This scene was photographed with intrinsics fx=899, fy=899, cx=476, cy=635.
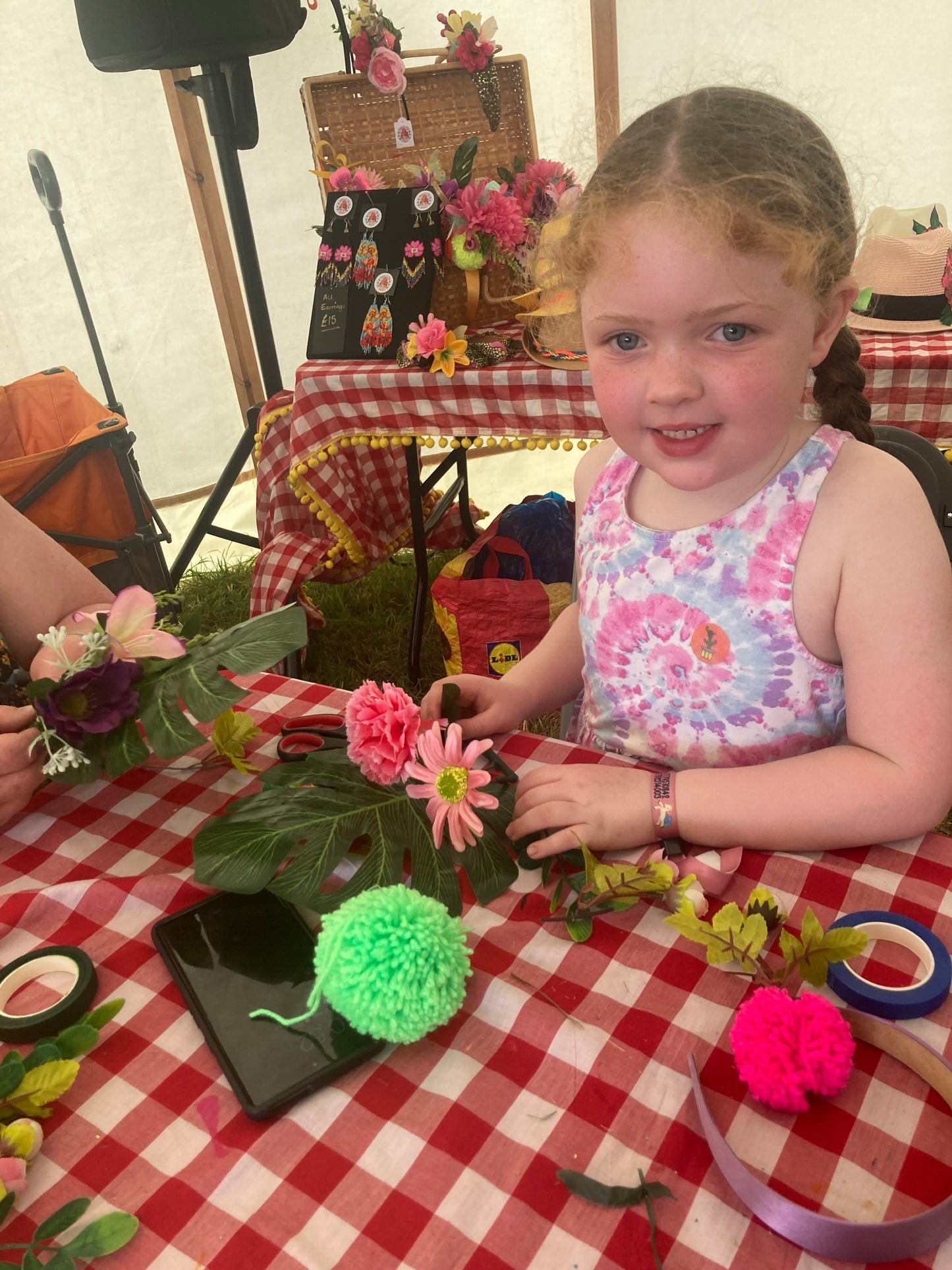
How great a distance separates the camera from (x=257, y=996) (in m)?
0.59

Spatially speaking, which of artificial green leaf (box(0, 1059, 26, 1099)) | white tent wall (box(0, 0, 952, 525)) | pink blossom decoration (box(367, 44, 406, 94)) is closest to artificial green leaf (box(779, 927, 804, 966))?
artificial green leaf (box(0, 1059, 26, 1099))

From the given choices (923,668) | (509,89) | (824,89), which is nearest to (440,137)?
(509,89)

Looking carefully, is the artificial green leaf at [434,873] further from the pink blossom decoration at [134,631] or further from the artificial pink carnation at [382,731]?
the pink blossom decoration at [134,631]

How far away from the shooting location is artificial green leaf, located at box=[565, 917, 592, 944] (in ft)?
2.05

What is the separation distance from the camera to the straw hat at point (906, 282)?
69.6 inches

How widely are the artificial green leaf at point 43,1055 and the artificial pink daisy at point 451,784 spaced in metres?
0.28

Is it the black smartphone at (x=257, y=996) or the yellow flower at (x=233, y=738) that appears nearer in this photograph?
the black smartphone at (x=257, y=996)

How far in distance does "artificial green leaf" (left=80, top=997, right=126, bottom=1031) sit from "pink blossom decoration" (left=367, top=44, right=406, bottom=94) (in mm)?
2212

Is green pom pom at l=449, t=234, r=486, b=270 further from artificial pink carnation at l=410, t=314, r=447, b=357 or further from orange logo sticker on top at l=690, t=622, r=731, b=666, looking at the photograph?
orange logo sticker on top at l=690, t=622, r=731, b=666

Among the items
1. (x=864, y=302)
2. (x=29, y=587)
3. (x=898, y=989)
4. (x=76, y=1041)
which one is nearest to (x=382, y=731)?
(x=76, y=1041)

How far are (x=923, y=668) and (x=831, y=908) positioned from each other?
23cm

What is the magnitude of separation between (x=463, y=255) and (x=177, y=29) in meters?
0.80

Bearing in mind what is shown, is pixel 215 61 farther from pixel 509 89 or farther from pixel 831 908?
pixel 831 908

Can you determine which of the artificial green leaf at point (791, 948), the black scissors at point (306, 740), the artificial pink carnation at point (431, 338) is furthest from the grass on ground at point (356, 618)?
the artificial green leaf at point (791, 948)
